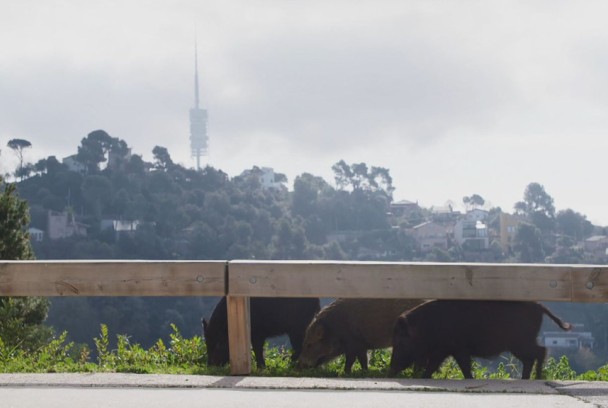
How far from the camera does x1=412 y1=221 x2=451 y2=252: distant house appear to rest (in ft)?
521

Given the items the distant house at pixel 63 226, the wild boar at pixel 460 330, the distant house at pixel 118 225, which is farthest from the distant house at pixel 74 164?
the wild boar at pixel 460 330

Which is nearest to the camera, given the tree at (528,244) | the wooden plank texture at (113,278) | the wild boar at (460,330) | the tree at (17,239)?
the wooden plank texture at (113,278)

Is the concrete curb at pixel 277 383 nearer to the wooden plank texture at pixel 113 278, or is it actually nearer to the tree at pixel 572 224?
the wooden plank texture at pixel 113 278

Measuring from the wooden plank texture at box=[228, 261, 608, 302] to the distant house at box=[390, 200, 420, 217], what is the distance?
571ft

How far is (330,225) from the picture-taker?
168250mm

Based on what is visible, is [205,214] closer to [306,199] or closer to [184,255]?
[184,255]

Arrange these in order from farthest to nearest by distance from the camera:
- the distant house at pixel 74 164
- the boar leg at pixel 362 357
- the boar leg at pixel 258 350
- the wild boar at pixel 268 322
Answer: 1. the distant house at pixel 74 164
2. the wild boar at pixel 268 322
3. the boar leg at pixel 362 357
4. the boar leg at pixel 258 350

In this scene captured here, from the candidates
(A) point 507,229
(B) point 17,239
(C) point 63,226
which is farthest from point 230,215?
(B) point 17,239

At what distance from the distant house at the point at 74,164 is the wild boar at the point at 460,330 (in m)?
145

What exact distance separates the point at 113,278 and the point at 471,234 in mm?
155071

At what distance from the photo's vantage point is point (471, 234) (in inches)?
Result: 6299

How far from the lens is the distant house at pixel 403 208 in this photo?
18238 centimetres

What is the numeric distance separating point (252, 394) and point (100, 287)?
189cm

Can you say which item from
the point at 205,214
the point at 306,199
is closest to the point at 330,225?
the point at 306,199
